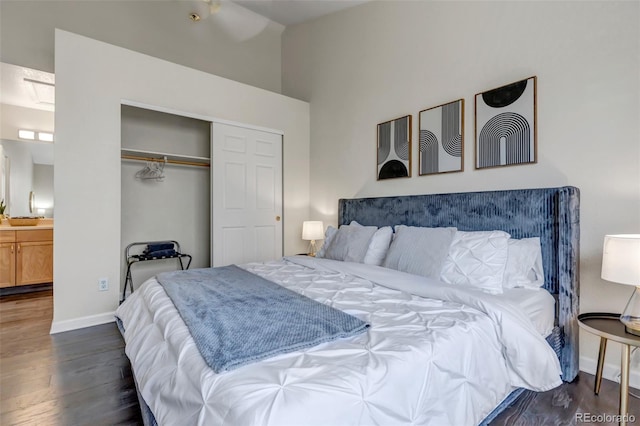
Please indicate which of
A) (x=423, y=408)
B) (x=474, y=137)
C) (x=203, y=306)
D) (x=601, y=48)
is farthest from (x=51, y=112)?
(x=601, y=48)

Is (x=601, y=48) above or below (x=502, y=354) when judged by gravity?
above

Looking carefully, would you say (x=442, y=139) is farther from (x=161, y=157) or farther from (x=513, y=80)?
(x=161, y=157)

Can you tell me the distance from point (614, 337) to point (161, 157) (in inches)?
170

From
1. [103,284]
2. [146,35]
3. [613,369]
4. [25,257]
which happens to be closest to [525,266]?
[613,369]

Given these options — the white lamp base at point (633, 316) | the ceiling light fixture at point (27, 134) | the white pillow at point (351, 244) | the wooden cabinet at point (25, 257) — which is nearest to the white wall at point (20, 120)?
the ceiling light fixture at point (27, 134)

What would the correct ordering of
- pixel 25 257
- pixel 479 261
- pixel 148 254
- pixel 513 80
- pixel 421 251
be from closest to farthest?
pixel 479 261, pixel 421 251, pixel 513 80, pixel 148 254, pixel 25 257

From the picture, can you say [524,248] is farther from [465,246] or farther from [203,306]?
[203,306]

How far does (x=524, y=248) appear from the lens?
7.01 ft

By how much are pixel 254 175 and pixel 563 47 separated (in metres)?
3.26

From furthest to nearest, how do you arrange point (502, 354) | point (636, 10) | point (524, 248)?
point (524, 248), point (636, 10), point (502, 354)

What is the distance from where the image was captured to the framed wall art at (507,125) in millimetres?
2311

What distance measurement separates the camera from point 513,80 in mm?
2420

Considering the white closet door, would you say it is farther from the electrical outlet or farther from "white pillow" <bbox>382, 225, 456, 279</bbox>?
"white pillow" <bbox>382, 225, 456, 279</bbox>

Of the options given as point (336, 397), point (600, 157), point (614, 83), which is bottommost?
point (336, 397)
